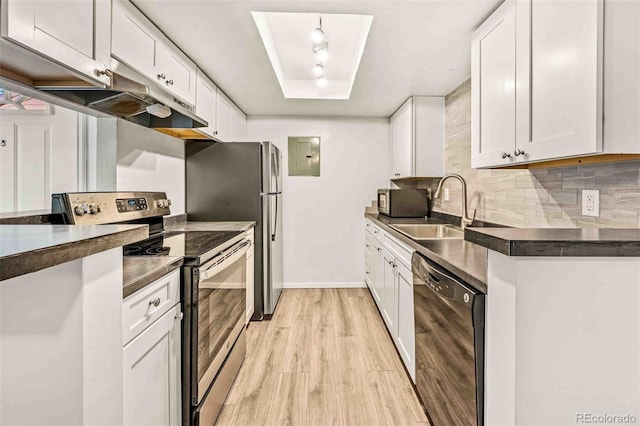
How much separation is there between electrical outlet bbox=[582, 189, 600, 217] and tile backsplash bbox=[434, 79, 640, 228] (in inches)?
0.7

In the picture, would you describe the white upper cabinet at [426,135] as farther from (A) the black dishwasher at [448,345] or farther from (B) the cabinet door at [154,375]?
(B) the cabinet door at [154,375]

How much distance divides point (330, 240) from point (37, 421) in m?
3.69

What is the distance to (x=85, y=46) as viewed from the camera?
1.33 meters

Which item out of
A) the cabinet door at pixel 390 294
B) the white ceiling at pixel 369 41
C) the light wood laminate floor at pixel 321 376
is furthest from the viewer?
the cabinet door at pixel 390 294

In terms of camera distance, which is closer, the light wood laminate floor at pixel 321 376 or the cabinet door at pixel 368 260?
the light wood laminate floor at pixel 321 376

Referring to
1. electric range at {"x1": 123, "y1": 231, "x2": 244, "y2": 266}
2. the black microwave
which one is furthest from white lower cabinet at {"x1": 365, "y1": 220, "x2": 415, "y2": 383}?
electric range at {"x1": 123, "y1": 231, "x2": 244, "y2": 266}

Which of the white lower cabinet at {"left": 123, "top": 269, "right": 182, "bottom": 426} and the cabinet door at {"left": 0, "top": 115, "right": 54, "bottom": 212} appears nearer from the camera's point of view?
the white lower cabinet at {"left": 123, "top": 269, "right": 182, "bottom": 426}

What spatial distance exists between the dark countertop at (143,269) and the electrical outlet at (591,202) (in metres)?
1.82

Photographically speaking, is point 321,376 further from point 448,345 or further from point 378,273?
point 378,273

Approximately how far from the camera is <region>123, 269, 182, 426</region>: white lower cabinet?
3.63 feet

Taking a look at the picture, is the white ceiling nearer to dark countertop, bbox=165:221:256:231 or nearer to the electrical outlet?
the electrical outlet

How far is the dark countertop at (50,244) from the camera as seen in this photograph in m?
0.63

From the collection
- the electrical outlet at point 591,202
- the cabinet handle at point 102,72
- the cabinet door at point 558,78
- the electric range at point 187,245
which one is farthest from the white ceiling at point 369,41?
the electric range at point 187,245

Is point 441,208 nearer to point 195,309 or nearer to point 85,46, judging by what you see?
point 195,309
